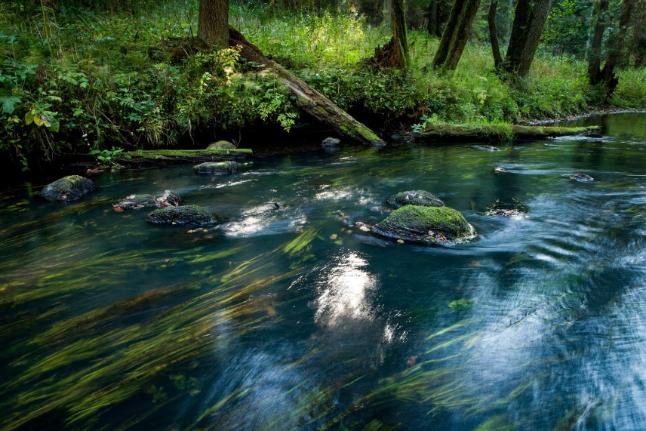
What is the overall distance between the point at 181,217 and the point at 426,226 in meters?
3.03

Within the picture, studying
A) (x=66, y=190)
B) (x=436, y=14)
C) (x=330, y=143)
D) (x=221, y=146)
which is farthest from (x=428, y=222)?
(x=436, y=14)

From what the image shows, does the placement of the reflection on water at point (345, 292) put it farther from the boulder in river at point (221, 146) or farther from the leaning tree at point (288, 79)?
the leaning tree at point (288, 79)

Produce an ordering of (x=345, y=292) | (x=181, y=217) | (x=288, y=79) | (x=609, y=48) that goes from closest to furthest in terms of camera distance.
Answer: (x=345, y=292), (x=181, y=217), (x=288, y=79), (x=609, y=48)

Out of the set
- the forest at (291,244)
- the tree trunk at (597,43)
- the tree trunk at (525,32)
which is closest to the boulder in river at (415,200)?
the forest at (291,244)

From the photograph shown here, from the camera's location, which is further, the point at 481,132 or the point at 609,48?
the point at 609,48

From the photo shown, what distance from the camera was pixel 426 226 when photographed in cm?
472

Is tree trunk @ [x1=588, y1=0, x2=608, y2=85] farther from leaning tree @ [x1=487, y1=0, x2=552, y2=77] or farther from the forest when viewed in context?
the forest

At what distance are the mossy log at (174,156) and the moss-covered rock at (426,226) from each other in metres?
4.85

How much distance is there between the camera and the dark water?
2.43 m

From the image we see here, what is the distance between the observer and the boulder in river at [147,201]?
5.89 m

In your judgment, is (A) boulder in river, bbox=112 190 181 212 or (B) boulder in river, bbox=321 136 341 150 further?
(B) boulder in river, bbox=321 136 341 150

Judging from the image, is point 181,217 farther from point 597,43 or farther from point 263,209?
point 597,43

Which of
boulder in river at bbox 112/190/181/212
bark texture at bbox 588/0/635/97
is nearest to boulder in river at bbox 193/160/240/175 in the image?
boulder in river at bbox 112/190/181/212

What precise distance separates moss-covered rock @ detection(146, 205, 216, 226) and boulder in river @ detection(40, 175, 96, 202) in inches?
75.4
